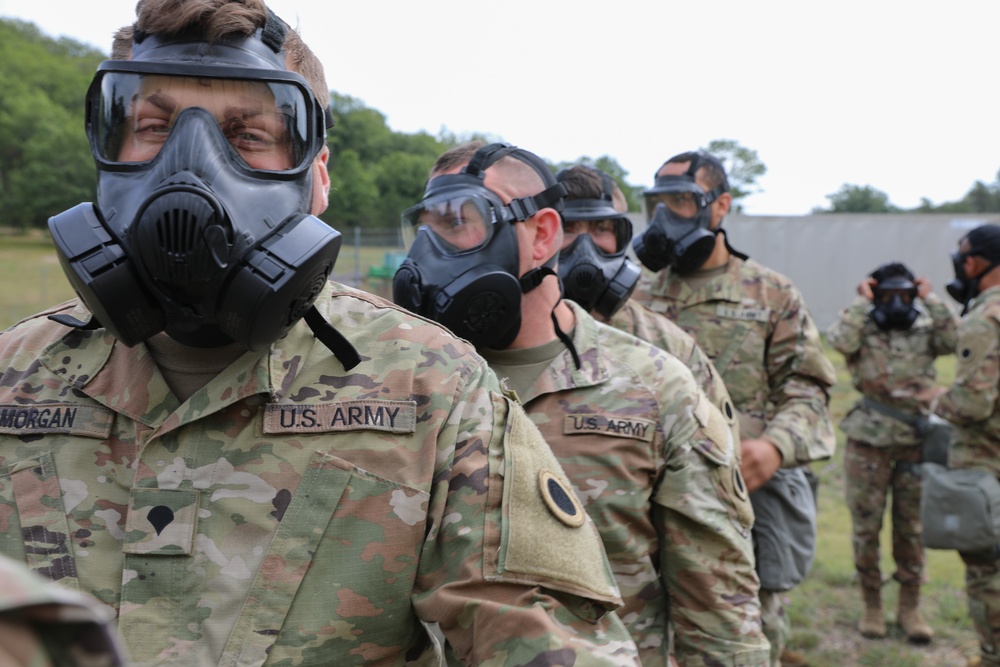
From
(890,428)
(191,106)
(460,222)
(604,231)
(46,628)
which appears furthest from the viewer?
(890,428)

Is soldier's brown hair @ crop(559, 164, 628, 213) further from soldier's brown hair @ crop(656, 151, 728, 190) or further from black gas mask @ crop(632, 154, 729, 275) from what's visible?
soldier's brown hair @ crop(656, 151, 728, 190)

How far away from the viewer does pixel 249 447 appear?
4.85ft

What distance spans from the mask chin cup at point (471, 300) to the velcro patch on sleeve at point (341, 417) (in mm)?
886

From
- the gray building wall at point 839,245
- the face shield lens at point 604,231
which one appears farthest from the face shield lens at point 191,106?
the gray building wall at point 839,245

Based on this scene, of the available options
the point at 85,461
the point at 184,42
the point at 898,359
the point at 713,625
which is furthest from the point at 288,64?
the point at 898,359

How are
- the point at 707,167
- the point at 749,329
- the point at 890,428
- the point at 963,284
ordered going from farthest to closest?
the point at 890,428 < the point at 963,284 < the point at 707,167 < the point at 749,329

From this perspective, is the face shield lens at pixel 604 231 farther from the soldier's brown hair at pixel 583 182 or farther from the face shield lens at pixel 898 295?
the face shield lens at pixel 898 295

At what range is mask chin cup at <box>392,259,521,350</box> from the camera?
2385 millimetres

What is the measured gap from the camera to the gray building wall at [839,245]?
19703mm

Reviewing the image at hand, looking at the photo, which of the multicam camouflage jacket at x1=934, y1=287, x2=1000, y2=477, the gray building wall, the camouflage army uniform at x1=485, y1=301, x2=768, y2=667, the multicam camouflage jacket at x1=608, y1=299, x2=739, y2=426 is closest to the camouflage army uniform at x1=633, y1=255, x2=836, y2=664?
the multicam camouflage jacket at x1=608, y1=299, x2=739, y2=426

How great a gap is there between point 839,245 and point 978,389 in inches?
628

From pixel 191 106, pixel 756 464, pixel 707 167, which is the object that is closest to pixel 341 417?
pixel 191 106

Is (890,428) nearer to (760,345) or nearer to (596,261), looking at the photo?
(760,345)

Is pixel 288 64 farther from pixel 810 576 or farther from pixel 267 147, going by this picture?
pixel 810 576
